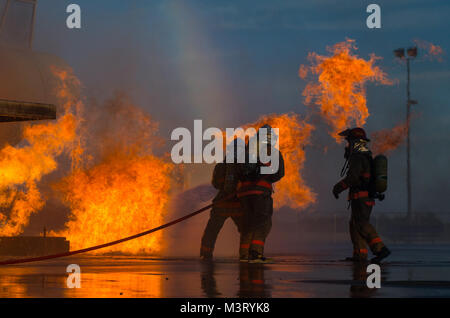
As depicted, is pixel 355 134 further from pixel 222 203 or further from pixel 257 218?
pixel 222 203

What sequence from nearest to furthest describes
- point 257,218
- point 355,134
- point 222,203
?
point 257,218
point 355,134
point 222,203

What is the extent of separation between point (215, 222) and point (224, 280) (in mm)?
6768

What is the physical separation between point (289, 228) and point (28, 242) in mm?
46211

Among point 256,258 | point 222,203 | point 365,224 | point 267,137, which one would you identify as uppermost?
point 267,137

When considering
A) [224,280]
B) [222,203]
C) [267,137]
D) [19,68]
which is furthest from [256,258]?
[19,68]

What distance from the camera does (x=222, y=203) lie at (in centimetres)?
1877

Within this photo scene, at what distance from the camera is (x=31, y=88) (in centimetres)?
4575

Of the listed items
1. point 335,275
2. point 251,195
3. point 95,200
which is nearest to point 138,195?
point 95,200

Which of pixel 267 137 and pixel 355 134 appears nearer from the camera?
pixel 267 137

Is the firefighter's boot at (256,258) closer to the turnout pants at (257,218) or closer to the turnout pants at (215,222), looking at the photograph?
the turnout pants at (257,218)

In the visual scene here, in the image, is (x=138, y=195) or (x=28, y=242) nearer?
(x=28, y=242)

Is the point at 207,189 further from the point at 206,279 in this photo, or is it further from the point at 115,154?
the point at 206,279

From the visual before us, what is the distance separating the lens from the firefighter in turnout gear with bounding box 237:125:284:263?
651 inches
